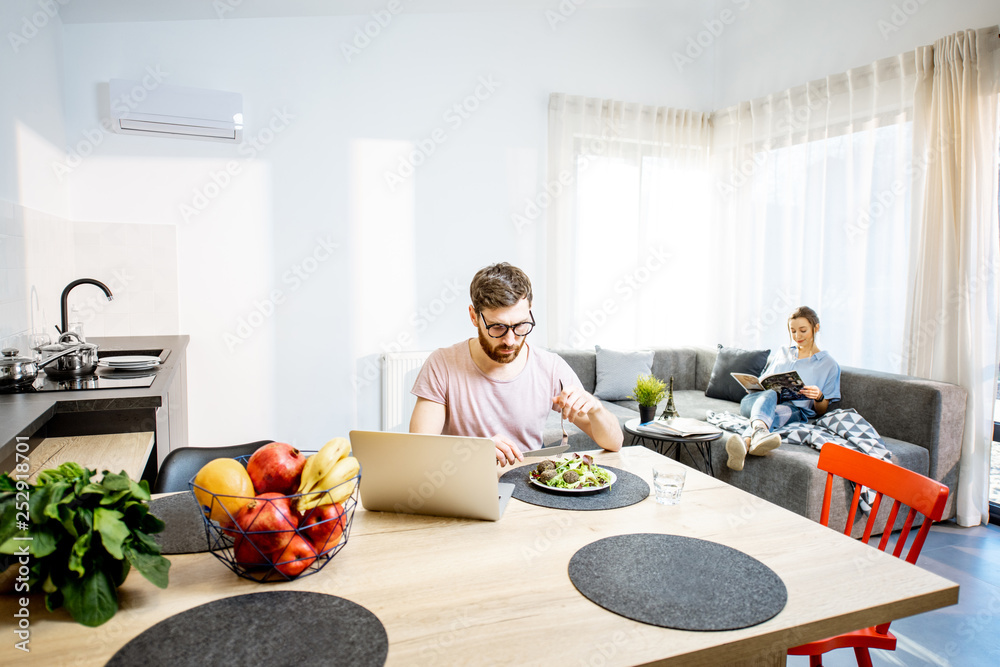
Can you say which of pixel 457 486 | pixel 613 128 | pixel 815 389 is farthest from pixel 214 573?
pixel 613 128

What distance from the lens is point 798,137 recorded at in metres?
4.14

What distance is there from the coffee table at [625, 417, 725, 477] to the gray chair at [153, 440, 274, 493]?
1923 millimetres

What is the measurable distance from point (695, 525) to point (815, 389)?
8.16 feet

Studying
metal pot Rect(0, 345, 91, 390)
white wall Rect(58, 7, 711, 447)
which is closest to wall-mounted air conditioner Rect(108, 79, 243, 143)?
white wall Rect(58, 7, 711, 447)

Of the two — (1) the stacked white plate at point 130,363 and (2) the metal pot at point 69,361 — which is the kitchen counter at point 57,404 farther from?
(2) the metal pot at point 69,361

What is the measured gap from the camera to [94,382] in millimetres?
2154

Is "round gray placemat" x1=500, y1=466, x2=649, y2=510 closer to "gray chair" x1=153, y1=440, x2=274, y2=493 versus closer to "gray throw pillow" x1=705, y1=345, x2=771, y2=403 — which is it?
"gray chair" x1=153, y1=440, x2=274, y2=493

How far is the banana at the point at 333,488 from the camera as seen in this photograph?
0.95 meters

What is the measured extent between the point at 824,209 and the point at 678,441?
79.3 inches

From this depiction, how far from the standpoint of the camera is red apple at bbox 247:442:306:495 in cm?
99

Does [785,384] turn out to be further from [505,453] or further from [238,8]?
[238,8]

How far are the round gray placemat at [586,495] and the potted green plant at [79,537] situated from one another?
2.38 ft

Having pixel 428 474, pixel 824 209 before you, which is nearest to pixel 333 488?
pixel 428 474

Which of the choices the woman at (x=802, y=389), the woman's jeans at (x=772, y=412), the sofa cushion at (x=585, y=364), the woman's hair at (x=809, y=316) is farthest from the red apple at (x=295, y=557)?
the sofa cushion at (x=585, y=364)
